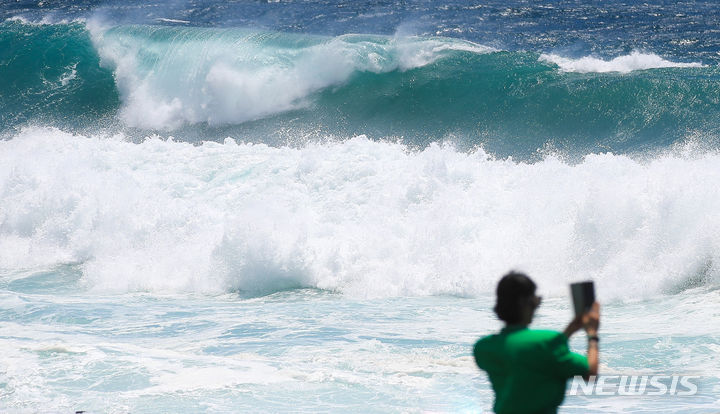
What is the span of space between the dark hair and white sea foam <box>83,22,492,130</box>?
17201 mm

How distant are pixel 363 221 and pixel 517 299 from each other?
400 inches

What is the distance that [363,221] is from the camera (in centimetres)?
1353

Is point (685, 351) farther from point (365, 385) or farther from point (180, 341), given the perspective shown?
point (180, 341)

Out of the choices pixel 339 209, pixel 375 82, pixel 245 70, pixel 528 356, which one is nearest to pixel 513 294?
pixel 528 356

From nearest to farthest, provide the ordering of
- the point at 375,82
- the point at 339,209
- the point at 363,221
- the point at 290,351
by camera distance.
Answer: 1. the point at 290,351
2. the point at 363,221
3. the point at 339,209
4. the point at 375,82

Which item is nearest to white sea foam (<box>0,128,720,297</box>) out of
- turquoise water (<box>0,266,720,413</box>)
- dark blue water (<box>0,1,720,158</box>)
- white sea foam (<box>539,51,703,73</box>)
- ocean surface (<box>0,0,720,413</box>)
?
ocean surface (<box>0,0,720,413</box>)

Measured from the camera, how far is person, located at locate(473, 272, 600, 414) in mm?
Result: 3297

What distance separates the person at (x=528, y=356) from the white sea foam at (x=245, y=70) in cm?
1722

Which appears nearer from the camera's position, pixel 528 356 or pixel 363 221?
pixel 528 356

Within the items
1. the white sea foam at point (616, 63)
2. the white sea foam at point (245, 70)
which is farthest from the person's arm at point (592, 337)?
the white sea foam at point (616, 63)

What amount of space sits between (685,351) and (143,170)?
1123 centimetres

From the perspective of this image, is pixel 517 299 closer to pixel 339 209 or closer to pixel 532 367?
pixel 532 367

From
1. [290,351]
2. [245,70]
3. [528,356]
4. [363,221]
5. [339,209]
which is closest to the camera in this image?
[528,356]

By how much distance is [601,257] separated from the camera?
1181 cm
